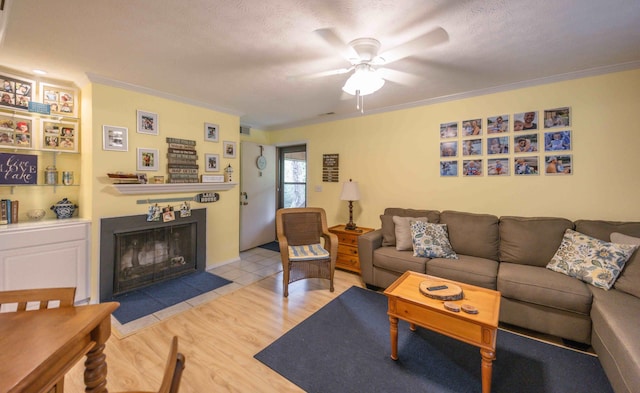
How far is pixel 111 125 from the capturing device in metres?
2.81

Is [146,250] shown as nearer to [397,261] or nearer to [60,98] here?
[60,98]

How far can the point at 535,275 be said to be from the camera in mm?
2221

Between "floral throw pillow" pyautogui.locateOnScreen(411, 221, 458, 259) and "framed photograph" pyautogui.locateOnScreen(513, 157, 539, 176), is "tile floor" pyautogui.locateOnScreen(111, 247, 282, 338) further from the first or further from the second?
"framed photograph" pyautogui.locateOnScreen(513, 157, 539, 176)

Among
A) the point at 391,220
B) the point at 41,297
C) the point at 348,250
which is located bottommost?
the point at 348,250

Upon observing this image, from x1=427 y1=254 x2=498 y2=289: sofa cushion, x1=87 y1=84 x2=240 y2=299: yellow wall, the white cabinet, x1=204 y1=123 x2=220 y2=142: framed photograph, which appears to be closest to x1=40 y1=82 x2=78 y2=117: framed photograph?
x1=87 y1=84 x2=240 y2=299: yellow wall

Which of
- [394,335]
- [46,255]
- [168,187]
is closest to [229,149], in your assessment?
[168,187]

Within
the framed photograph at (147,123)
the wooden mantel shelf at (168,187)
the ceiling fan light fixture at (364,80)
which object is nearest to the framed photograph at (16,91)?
the framed photograph at (147,123)

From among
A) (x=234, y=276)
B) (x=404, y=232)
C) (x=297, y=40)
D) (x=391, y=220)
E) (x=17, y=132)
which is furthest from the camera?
(x=234, y=276)

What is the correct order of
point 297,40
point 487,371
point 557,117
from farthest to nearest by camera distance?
point 557,117 → point 297,40 → point 487,371

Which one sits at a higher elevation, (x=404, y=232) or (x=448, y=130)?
(x=448, y=130)

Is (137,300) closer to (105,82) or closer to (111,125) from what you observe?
(111,125)

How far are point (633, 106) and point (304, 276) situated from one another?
3679 mm

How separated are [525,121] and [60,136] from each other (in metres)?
5.04

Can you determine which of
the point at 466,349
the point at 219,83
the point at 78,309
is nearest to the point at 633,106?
the point at 466,349
